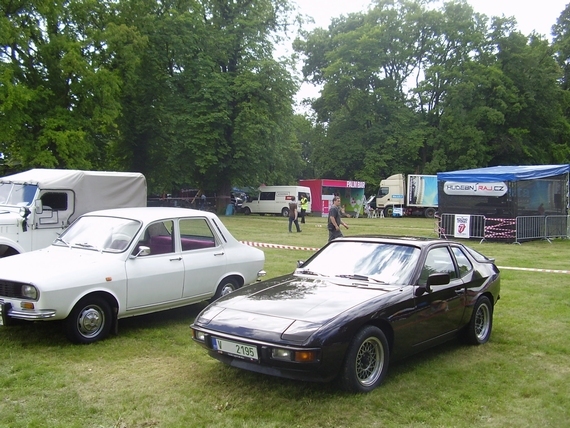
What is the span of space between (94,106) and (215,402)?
91.3 feet

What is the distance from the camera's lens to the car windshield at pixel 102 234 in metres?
6.66

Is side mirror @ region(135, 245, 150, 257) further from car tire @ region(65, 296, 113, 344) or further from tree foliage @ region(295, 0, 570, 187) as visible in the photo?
tree foliage @ region(295, 0, 570, 187)

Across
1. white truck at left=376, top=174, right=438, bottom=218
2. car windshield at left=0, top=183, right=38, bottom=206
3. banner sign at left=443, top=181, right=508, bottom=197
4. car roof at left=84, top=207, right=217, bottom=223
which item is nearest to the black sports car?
car roof at left=84, top=207, right=217, bottom=223

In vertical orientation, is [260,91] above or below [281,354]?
above

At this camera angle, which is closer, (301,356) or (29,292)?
(301,356)

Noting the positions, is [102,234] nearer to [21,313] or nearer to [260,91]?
[21,313]

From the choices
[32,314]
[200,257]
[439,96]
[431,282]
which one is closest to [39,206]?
[200,257]

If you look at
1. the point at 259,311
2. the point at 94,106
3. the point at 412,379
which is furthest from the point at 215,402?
the point at 94,106

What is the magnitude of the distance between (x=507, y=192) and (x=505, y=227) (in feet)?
4.41

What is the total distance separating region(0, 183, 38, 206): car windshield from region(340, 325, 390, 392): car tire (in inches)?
318

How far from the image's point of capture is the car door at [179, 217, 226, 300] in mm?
7125

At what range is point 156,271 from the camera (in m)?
6.66

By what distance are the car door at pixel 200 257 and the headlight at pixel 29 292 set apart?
1.93 m

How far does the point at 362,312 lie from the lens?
4.66 meters
